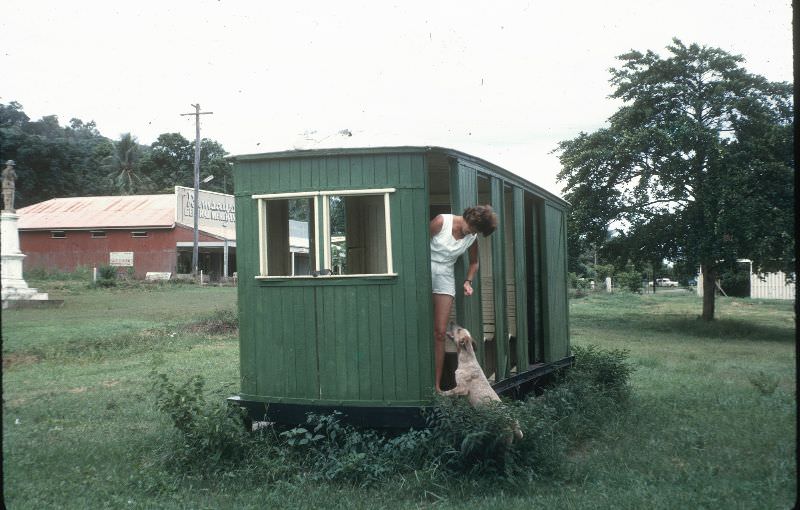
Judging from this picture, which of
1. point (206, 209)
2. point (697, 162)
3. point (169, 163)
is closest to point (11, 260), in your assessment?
point (697, 162)

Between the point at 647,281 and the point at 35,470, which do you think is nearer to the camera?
the point at 35,470

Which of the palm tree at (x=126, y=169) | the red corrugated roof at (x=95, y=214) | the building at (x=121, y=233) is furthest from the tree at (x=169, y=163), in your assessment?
the red corrugated roof at (x=95, y=214)

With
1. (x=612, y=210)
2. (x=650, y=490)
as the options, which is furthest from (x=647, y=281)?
(x=650, y=490)

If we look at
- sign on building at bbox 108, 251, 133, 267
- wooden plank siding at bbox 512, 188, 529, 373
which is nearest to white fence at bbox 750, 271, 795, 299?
sign on building at bbox 108, 251, 133, 267

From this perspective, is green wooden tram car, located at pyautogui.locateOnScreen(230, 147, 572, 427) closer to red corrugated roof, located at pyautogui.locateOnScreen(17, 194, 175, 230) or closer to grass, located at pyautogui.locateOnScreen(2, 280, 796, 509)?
grass, located at pyautogui.locateOnScreen(2, 280, 796, 509)

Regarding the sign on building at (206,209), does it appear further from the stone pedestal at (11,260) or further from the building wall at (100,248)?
the stone pedestal at (11,260)

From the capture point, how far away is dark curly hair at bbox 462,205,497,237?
19.8 ft

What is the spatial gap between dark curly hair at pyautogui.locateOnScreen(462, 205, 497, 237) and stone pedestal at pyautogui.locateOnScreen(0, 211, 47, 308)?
12.6 metres

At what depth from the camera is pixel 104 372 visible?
37.4 ft

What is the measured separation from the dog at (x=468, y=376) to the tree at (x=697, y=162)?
14.9 meters

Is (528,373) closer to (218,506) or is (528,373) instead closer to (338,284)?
(338,284)

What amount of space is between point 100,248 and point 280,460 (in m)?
32.9

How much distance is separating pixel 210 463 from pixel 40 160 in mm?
9983

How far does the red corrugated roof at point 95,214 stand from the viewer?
34.6 meters
